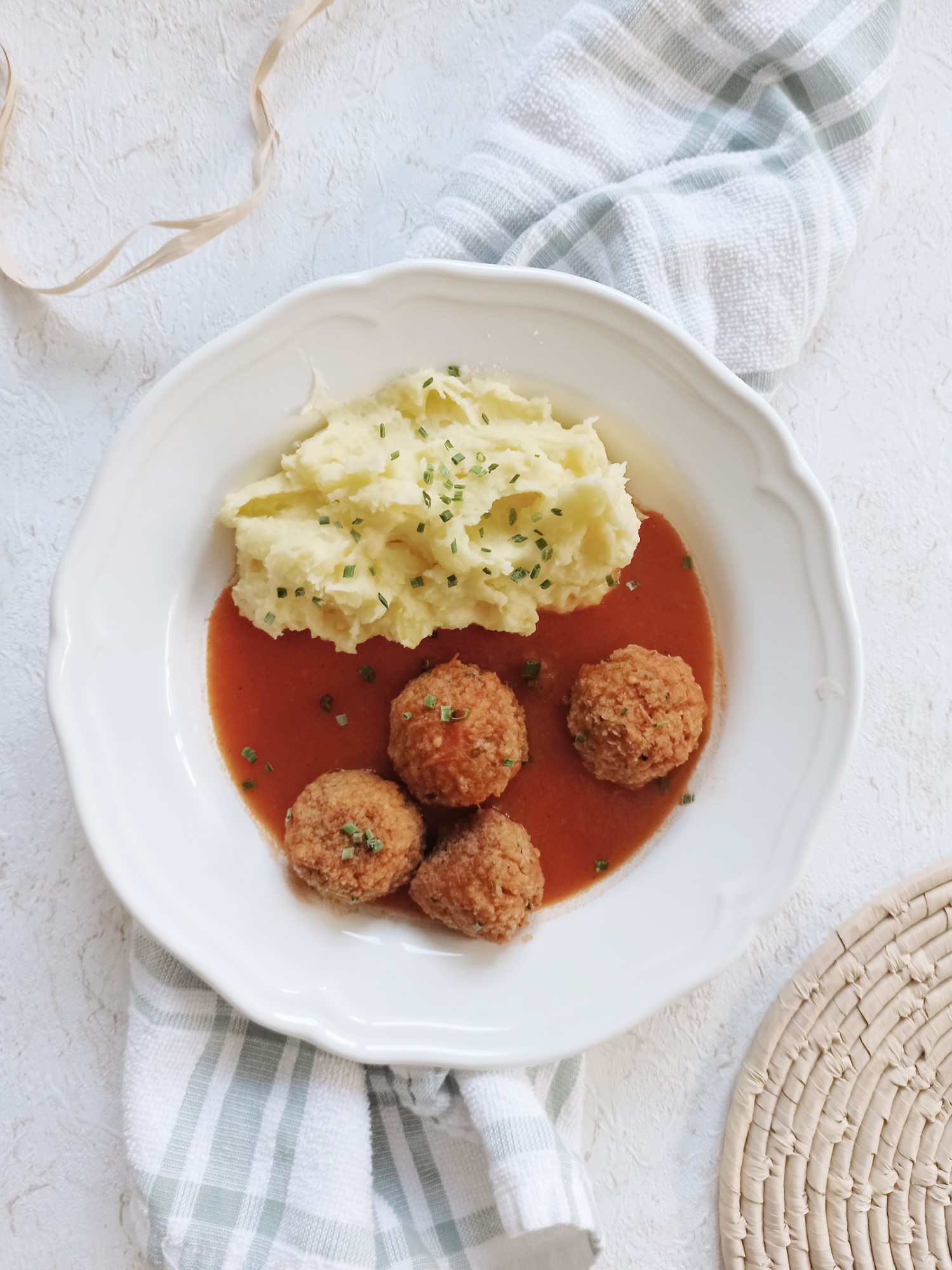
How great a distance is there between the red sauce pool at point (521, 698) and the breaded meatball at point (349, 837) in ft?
0.50

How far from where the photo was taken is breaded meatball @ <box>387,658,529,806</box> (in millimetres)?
3006

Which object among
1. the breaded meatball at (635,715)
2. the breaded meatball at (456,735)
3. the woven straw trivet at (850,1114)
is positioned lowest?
the woven straw trivet at (850,1114)

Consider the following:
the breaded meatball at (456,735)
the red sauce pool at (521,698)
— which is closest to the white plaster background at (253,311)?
the red sauce pool at (521,698)

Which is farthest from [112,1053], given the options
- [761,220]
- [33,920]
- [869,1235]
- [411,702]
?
[761,220]

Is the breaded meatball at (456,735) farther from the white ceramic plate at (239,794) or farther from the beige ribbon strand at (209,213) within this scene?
the beige ribbon strand at (209,213)

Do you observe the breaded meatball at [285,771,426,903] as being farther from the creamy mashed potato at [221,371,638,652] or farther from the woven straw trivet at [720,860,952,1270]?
the woven straw trivet at [720,860,952,1270]

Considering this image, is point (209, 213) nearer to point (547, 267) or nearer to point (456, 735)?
point (547, 267)

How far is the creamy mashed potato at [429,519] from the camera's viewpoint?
2922 millimetres

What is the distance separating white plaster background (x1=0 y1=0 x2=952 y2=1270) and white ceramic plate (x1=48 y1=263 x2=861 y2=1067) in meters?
0.42

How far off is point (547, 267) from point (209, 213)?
1268 mm

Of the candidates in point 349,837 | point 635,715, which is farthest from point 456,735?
point 635,715

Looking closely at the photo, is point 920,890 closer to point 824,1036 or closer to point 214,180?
point 824,1036

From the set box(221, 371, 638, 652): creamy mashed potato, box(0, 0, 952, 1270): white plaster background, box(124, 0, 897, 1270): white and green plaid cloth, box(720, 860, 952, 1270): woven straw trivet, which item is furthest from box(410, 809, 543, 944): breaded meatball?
box(720, 860, 952, 1270): woven straw trivet

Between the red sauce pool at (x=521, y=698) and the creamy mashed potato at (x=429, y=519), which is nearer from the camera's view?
the creamy mashed potato at (x=429, y=519)
